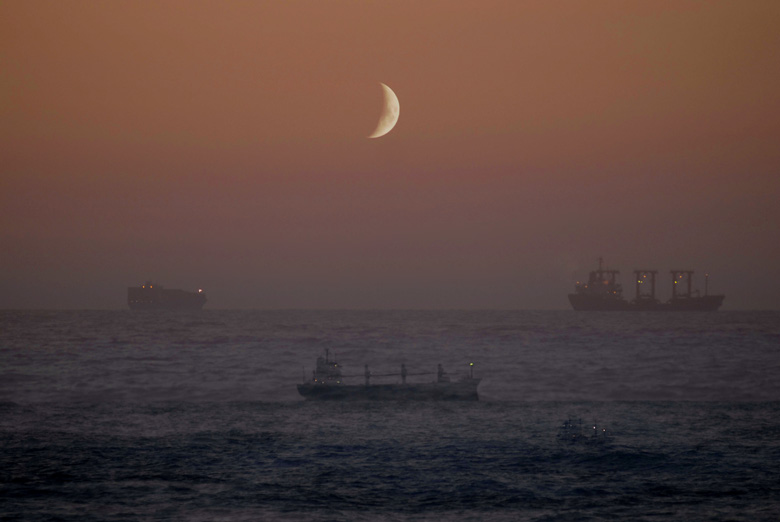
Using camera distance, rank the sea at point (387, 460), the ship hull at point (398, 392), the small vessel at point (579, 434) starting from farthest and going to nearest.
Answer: the ship hull at point (398, 392)
the small vessel at point (579, 434)
the sea at point (387, 460)

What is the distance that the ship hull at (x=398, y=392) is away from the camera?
46.8 m

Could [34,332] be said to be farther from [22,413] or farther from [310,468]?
[310,468]

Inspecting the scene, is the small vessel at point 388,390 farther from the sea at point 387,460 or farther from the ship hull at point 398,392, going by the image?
the sea at point 387,460

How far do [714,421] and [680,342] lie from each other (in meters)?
112

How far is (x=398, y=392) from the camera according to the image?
4753 centimetres

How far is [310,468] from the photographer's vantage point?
92.2ft

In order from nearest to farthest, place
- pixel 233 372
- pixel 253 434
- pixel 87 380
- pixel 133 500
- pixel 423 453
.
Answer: pixel 133 500
pixel 423 453
pixel 253 434
pixel 87 380
pixel 233 372

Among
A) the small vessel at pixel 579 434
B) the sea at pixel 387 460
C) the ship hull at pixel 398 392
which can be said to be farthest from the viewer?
the ship hull at pixel 398 392

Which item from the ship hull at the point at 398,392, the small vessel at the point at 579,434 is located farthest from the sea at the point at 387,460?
the ship hull at the point at 398,392

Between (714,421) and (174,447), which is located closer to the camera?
(174,447)

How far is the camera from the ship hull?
46.8 metres

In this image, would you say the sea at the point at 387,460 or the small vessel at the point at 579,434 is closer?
the sea at the point at 387,460

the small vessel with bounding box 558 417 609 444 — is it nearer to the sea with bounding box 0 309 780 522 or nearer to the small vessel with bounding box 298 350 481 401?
the sea with bounding box 0 309 780 522

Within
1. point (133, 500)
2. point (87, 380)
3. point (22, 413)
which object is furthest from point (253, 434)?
point (87, 380)
